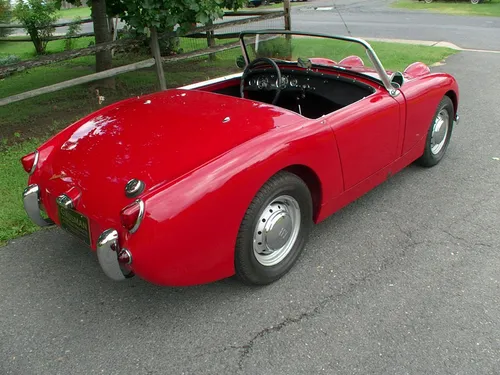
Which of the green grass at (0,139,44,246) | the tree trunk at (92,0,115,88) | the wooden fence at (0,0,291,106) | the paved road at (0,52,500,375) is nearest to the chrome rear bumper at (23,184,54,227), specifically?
the paved road at (0,52,500,375)

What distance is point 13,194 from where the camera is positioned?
395 centimetres

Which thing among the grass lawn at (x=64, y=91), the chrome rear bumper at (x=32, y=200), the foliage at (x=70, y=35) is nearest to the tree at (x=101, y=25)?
the grass lawn at (x=64, y=91)

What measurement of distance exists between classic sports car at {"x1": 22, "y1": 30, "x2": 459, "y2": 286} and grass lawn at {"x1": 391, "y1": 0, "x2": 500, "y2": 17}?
1788 centimetres

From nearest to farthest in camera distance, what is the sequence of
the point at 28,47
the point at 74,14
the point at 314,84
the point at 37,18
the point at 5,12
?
the point at 314,84 → the point at 37,18 → the point at 5,12 → the point at 28,47 → the point at 74,14

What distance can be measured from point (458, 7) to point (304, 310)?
22728 millimetres

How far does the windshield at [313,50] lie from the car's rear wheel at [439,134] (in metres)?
0.92

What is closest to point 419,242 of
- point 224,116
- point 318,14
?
point 224,116

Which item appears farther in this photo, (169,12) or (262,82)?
(169,12)

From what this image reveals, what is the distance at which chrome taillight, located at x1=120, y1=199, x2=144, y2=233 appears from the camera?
7.09ft

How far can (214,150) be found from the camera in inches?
99.6

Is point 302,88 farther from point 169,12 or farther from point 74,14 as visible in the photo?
point 74,14

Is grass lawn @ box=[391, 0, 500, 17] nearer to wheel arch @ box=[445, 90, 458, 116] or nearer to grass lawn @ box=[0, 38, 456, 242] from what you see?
grass lawn @ box=[0, 38, 456, 242]

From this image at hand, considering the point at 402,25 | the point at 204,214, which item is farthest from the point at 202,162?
the point at 402,25

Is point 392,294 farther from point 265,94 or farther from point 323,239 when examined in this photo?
point 265,94
